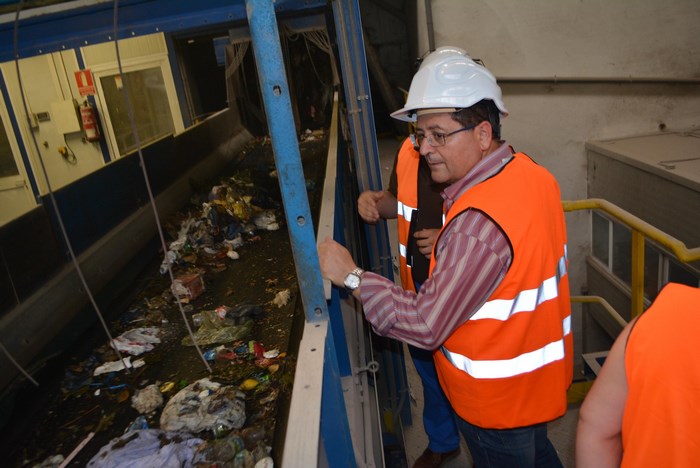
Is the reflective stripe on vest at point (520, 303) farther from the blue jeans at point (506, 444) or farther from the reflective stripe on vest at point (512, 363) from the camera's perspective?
the blue jeans at point (506, 444)

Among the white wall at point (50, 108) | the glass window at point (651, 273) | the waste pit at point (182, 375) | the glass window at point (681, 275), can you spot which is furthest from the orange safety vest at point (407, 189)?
the white wall at point (50, 108)

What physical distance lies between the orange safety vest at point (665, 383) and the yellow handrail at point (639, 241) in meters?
1.75

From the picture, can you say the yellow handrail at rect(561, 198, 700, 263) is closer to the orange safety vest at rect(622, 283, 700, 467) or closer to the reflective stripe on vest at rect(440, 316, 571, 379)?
the reflective stripe on vest at rect(440, 316, 571, 379)

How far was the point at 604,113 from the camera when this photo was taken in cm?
718

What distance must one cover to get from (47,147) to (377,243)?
6564mm

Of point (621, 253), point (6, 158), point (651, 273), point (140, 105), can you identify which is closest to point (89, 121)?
point (140, 105)

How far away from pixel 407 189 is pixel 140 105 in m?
7.30

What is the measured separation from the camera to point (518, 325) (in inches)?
61.3

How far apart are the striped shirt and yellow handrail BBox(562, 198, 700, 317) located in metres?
1.44

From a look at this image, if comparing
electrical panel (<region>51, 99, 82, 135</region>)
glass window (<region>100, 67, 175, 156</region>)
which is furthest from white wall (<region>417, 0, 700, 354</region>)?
electrical panel (<region>51, 99, 82, 135</region>)

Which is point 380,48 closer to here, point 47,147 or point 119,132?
point 119,132

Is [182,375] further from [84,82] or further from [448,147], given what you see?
[84,82]

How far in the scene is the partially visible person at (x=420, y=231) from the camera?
2129mm

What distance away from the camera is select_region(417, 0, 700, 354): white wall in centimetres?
672
